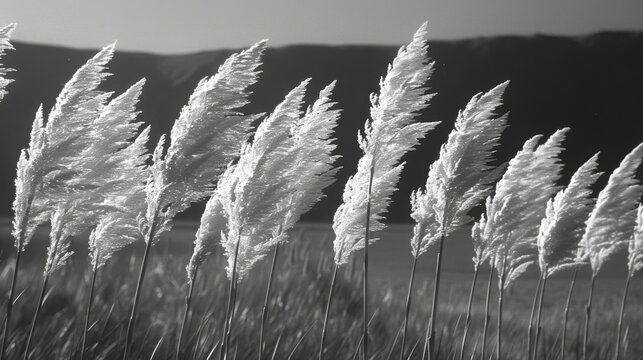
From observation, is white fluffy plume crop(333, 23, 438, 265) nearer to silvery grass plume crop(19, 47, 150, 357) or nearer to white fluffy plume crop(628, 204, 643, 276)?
silvery grass plume crop(19, 47, 150, 357)

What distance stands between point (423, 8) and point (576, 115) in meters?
0.96

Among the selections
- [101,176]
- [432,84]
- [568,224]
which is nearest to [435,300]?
[568,224]

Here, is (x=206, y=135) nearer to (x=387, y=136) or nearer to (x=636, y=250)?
(x=387, y=136)

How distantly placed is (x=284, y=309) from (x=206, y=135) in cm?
129

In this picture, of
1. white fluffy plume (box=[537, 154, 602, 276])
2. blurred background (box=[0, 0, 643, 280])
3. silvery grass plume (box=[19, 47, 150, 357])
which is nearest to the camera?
silvery grass plume (box=[19, 47, 150, 357])

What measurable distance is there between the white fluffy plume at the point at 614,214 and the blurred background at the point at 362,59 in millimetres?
599

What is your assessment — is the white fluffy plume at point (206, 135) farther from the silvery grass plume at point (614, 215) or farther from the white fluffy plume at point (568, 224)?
the silvery grass plume at point (614, 215)

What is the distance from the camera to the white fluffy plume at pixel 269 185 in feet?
6.27

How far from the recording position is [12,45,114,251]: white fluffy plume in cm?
170

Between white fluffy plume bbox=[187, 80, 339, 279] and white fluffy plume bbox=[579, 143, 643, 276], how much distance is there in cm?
125

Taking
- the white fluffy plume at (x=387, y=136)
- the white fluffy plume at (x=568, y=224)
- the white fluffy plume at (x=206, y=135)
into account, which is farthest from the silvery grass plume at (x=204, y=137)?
the white fluffy plume at (x=568, y=224)

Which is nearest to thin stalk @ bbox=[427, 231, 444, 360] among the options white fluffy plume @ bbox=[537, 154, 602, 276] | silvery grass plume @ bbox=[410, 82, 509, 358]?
silvery grass plume @ bbox=[410, 82, 509, 358]

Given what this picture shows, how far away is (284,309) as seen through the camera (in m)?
2.94

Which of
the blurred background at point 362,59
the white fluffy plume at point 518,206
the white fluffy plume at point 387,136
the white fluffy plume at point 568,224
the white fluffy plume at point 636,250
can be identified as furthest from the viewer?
the white fluffy plume at point 636,250
